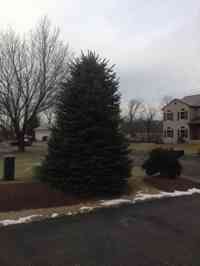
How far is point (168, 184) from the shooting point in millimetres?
8852

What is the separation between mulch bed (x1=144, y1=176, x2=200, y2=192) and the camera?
28.1 feet

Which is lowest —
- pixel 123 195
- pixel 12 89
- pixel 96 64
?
pixel 123 195

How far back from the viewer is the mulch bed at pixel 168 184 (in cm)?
857

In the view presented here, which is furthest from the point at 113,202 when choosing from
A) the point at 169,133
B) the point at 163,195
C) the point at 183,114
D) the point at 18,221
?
the point at 169,133

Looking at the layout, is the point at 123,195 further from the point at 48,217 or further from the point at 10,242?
the point at 10,242

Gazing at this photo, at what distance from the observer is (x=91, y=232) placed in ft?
15.6

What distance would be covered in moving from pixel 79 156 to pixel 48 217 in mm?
2334

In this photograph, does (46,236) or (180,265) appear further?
(46,236)

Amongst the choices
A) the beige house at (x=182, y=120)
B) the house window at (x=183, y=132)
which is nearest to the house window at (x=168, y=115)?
the beige house at (x=182, y=120)

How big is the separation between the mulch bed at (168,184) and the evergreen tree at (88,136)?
154cm

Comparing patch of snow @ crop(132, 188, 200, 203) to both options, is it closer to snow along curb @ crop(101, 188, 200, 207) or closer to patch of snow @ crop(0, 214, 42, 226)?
snow along curb @ crop(101, 188, 200, 207)

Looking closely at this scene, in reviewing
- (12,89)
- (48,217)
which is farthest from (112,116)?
(12,89)

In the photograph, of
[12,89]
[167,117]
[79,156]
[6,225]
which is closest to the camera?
[6,225]

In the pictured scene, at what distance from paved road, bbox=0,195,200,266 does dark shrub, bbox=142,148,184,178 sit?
341cm
